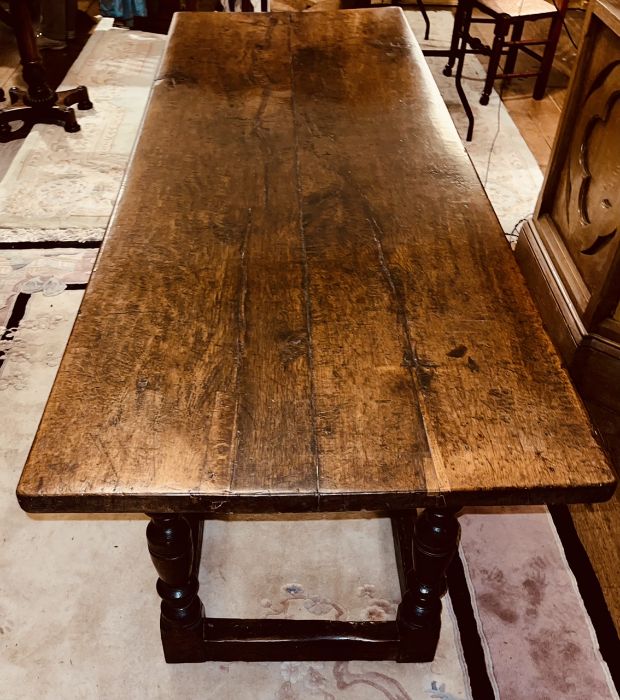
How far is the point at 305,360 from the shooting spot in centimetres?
101

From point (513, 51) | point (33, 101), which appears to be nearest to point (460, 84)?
point (513, 51)

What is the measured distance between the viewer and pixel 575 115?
1.93 metres

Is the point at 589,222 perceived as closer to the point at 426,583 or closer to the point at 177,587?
the point at 426,583

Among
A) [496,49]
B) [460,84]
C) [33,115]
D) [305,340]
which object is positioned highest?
[305,340]

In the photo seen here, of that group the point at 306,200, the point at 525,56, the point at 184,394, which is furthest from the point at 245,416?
the point at 525,56

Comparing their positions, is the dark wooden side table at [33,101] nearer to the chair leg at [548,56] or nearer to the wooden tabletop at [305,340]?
the wooden tabletop at [305,340]

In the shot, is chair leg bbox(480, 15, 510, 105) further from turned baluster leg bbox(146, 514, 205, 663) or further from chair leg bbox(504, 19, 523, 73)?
turned baluster leg bbox(146, 514, 205, 663)

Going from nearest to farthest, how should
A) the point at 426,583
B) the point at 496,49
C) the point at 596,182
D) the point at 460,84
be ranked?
the point at 426,583
the point at 596,182
the point at 496,49
the point at 460,84

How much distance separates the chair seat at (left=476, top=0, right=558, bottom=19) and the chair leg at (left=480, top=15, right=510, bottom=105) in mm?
42

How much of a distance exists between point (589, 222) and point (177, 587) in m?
1.43

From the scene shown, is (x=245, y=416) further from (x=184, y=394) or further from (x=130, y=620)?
(x=130, y=620)

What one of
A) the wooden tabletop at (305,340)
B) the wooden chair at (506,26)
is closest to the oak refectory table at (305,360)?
the wooden tabletop at (305,340)

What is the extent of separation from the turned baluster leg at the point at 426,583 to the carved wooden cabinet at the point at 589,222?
2.76 feet

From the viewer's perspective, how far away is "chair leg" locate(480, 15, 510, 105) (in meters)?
3.04
